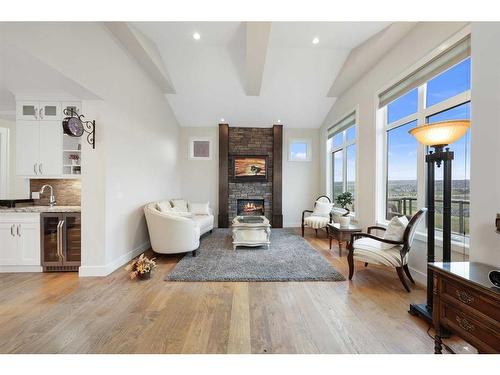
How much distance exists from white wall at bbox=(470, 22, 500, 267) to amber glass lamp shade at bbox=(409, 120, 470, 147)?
0.07 meters

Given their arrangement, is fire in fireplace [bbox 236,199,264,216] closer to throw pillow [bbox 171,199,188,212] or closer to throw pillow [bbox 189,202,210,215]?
throw pillow [bbox 189,202,210,215]

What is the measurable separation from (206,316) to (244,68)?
4.37 m

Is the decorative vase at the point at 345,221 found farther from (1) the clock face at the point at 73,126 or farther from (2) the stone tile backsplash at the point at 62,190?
(2) the stone tile backsplash at the point at 62,190

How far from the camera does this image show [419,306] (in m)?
1.96

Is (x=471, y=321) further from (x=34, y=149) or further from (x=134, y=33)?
(x=34, y=149)

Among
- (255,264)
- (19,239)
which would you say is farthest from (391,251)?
(19,239)

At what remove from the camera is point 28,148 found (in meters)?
3.00

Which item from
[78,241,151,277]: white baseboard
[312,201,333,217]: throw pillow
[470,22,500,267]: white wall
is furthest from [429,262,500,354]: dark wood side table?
[312,201,333,217]: throw pillow

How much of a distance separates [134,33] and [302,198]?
17.7 feet

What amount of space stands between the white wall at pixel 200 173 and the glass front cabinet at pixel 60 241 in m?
3.39

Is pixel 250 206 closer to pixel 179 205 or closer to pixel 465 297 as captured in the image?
pixel 179 205

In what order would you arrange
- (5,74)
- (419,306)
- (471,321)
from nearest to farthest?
1. (471,321)
2. (419,306)
3. (5,74)
